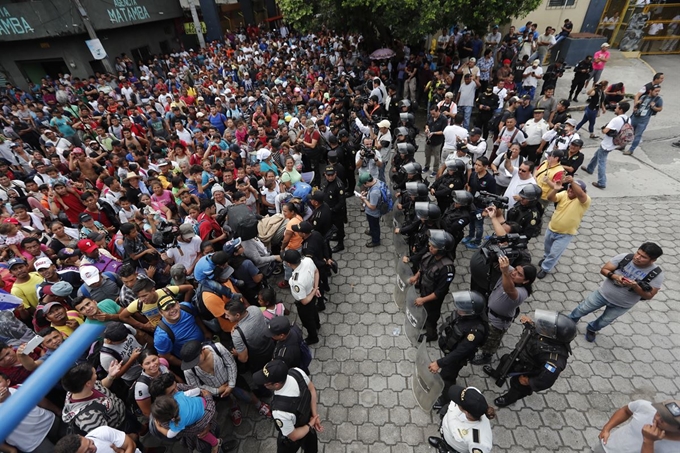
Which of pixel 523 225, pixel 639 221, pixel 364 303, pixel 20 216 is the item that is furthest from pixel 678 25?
pixel 20 216

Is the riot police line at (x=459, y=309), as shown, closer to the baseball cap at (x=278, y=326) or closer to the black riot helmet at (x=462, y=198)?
the black riot helmet at (x=462, y=198)

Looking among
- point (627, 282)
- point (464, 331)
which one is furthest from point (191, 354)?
point (627, 282)

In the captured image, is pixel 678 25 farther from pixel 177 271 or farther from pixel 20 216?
pixel 20 216

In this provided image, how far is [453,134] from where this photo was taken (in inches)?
273

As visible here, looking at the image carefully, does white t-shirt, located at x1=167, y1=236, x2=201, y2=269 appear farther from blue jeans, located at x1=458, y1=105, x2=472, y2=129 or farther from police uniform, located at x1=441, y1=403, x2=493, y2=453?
blue jeans, located at x1=458, y1=105, x2=472, y2=129

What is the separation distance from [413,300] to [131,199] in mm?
5325

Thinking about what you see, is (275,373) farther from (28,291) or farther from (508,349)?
(28,291)

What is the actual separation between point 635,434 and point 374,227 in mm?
4364

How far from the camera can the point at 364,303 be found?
549 centimetres

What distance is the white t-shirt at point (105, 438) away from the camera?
101 inches

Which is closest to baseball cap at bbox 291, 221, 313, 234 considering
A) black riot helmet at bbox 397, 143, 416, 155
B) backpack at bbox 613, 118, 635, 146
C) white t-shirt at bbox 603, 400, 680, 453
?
black riot helmet at bbox 397, 143, 416, 155

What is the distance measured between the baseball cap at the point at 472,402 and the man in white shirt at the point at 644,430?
119cm

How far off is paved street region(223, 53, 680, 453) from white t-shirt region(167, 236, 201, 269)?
217cm

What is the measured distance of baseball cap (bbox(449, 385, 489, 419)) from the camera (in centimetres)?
262
